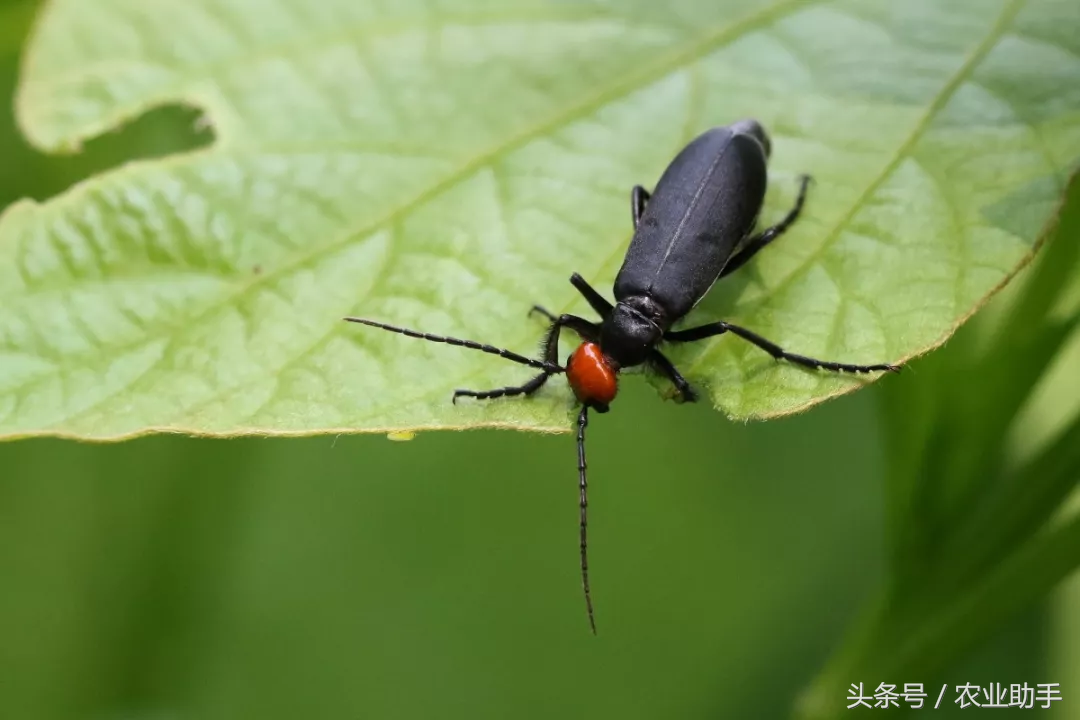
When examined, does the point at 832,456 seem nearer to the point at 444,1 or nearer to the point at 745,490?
the point at 745,490

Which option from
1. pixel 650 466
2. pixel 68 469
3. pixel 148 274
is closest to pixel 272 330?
pixel 148 274

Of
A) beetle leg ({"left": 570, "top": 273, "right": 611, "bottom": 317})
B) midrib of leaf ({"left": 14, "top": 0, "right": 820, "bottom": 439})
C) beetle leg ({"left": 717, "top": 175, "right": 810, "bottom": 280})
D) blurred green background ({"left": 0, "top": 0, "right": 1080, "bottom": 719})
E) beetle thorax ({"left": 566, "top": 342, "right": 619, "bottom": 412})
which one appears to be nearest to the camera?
midrib of leaf ({"left": 14, "top": 0, "right": 820, "bottom": 439})

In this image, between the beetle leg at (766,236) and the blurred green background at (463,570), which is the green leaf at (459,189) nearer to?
the beetle leg at (766,236)

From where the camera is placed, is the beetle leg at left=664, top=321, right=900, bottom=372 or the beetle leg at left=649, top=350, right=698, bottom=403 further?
the beetle leg at left=649, top=350, right=698, bottom=403

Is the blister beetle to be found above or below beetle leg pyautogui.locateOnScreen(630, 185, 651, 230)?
below

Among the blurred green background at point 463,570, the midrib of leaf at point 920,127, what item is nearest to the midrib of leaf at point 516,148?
the midrib of leaf at point 920,127

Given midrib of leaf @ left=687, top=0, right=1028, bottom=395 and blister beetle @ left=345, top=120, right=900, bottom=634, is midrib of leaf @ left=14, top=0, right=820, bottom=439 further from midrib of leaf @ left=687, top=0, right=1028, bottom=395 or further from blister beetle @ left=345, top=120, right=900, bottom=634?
midrib of leaf @ left=687, top=0, right=1028, bottom=395

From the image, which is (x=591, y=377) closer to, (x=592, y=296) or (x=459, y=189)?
(x=592, y=296)

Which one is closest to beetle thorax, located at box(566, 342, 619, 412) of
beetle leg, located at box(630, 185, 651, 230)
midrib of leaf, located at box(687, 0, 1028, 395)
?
beetle leg, located at box(630, 185, 651, 230)

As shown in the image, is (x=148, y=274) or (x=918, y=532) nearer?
(x=148, y=274)
